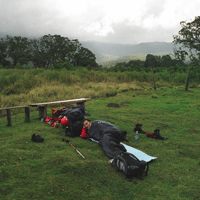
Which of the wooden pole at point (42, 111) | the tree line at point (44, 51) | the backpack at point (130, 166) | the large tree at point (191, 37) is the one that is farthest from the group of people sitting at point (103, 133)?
the tree line at point (44, 51)

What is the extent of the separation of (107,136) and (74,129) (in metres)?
1.12

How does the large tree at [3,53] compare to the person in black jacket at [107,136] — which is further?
the large tree at [3,53]

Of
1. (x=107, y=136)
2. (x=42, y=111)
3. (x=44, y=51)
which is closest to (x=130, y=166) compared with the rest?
(x=107, y=136)

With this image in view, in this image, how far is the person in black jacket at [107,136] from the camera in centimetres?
368

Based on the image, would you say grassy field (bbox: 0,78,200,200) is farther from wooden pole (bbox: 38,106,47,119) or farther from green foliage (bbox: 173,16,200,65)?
green foliage (bbox: 173,16,200,65)

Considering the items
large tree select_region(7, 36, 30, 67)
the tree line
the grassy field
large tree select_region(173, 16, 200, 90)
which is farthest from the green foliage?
large tree select_region(7, 36, 30, 67)

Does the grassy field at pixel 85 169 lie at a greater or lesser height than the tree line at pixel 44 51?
lesser

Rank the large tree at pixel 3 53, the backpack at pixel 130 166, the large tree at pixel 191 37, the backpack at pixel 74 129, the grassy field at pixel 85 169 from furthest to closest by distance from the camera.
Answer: the large tree at pixel 3 53 < the large tree at pixel 191 37 < the backpack at pixel 74 129 < the backpack at pixel 130 166 < the grassy field at pixel 85 169

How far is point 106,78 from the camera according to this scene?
1828cm

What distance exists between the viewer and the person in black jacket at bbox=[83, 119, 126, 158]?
145 inches

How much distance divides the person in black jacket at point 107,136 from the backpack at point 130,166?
1.36 ft

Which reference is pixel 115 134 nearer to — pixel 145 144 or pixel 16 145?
pixel 145 144

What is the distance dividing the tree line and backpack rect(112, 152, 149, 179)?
128 ft

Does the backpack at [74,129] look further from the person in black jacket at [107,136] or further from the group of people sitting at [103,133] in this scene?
the person in black jacket at [107,136]
